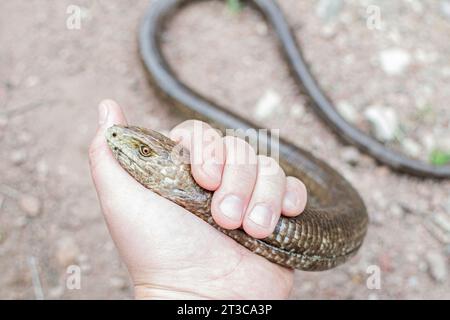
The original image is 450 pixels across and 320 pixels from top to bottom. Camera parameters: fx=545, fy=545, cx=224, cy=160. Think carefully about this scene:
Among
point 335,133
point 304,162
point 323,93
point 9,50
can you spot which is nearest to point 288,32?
point 323,93

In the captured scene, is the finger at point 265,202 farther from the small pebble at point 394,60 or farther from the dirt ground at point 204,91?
the small pebble at point 394,60

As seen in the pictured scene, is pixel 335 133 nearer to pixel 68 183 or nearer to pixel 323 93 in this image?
pixel 323 93

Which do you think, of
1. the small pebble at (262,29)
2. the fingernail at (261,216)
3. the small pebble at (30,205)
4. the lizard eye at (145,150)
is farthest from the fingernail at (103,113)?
the small pebble at (262,29)

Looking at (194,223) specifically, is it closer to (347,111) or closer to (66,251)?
(66,251)

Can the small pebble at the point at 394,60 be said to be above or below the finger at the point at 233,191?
below

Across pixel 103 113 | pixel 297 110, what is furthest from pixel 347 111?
pixel 103 113

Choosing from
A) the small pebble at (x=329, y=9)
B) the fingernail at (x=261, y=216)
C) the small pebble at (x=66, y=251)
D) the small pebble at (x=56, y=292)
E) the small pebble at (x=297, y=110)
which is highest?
Result: the fingernail at (x=261, y=216)

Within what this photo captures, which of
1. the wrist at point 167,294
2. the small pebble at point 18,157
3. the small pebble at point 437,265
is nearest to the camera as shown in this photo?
the wrist at point 167,294
